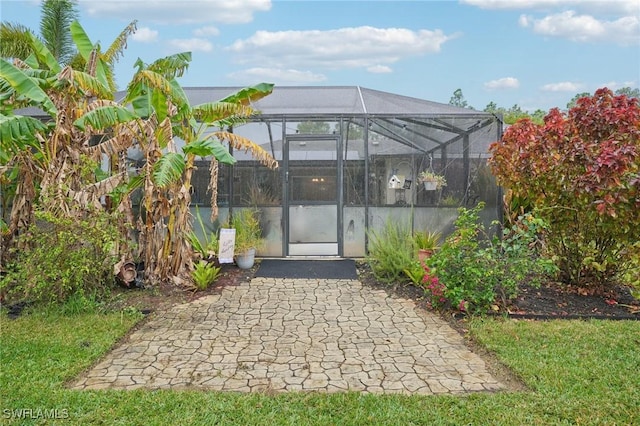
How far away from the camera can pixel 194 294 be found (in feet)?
18.7

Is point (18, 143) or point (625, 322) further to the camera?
point (18, 143)

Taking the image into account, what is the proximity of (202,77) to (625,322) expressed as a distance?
9.50 meters

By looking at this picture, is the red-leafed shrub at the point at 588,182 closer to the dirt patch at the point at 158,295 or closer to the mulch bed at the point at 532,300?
the mulch bed at the point at 532,300

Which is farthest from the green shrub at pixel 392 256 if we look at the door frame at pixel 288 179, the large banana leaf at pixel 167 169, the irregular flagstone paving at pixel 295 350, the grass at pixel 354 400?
the large banana leaf at pixel 167 169

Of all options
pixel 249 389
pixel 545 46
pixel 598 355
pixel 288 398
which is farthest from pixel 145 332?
pixel 545 46

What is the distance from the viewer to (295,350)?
3.81 metres

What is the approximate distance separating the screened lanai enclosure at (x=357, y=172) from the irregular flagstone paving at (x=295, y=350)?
2.54 metres

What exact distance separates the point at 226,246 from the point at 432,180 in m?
3.96

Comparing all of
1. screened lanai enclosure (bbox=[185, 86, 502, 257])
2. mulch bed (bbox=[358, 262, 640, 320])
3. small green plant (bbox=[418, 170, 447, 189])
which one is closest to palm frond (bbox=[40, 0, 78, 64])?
screened lanai enclosure (bbox=[185, 86, 502, 257])

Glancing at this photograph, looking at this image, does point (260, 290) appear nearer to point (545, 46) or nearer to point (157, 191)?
point (157, 191)

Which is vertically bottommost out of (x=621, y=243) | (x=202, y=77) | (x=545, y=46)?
(x=621, y=243)

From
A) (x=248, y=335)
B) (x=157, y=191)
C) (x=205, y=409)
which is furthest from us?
(x=157, y=191)

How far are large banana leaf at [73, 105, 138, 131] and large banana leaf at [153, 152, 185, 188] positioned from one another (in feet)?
2.16

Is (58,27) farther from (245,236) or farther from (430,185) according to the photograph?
(430,185)
